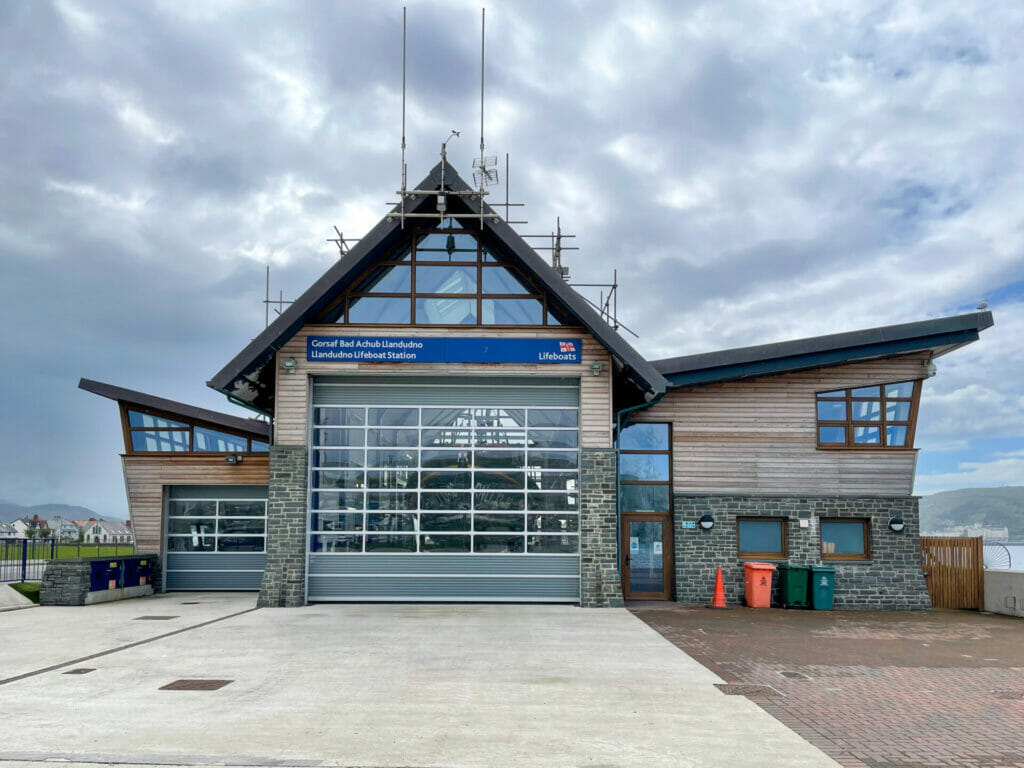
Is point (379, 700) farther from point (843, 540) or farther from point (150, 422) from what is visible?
point (150, 422)

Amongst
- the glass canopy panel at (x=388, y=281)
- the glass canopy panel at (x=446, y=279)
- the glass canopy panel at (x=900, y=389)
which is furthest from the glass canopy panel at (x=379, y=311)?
the glass canopy panel at (x=900, y=389)

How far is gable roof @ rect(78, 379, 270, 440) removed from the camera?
19.4 metres

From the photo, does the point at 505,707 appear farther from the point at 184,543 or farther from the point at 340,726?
the point at 184,543

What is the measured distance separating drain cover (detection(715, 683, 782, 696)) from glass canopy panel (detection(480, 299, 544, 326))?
9010mm

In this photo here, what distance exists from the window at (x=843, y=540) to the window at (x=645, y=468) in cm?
334

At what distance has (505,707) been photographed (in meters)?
8.09

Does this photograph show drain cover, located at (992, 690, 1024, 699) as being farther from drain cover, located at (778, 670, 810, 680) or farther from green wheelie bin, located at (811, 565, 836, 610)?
green wheelie bin, located at (811, 565, 836, 610)

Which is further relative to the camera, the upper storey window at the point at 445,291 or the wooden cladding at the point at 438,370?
the upper storey window at the point at 445,291

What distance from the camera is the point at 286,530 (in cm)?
1638

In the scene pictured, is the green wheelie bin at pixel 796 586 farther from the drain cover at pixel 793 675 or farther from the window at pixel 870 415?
the drain cover at pixel 793 675

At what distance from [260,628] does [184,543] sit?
735 centimetres

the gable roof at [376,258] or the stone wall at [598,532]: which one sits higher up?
the gable roof at [376,258]

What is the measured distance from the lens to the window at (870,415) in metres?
18.3

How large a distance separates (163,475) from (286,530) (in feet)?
15.9
